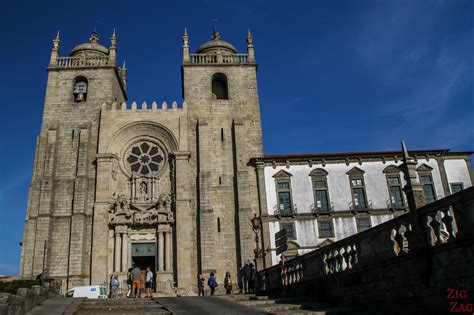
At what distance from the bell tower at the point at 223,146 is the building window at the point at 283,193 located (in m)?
1.57

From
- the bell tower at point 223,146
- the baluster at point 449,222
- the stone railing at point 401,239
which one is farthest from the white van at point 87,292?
the baluster at point 449,222

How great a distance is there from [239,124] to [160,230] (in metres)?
9.49

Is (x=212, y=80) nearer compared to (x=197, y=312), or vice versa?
(x=197, y=312)

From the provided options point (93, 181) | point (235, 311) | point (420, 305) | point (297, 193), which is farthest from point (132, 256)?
point (420, 305)

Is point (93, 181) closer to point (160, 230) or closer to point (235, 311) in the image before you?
point (160, 230)

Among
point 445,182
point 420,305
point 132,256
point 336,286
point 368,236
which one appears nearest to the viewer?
point 420,305

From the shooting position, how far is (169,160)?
101 feet

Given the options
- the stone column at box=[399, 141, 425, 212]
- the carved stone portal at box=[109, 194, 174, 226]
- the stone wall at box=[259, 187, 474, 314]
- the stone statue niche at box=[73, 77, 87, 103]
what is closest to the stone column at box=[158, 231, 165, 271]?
the carved stone portal at box=[109, 194, 174, 226]

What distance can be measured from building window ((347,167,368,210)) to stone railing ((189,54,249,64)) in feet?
40.5

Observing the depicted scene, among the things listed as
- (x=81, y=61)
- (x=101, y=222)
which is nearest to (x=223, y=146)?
(x=101, y=222)

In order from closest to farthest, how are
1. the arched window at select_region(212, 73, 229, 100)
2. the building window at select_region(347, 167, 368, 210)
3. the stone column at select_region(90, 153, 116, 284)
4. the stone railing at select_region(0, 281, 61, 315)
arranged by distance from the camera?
the stone railing at select_region(0, 281, 61, 315)
the stone column at select_region(90, 153, 116, 284)
the building window at select_region(347, 167, 368, 210)
the arched window at select_region(212, 73, 229, 100)

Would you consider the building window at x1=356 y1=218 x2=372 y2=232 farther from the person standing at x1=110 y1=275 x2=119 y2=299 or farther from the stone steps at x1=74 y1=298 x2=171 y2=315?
the stone steps at x1=74 y1=298 x2=171 y2=315

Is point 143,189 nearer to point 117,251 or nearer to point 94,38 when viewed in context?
point 117,251

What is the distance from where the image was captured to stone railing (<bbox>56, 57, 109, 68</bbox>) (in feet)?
111
